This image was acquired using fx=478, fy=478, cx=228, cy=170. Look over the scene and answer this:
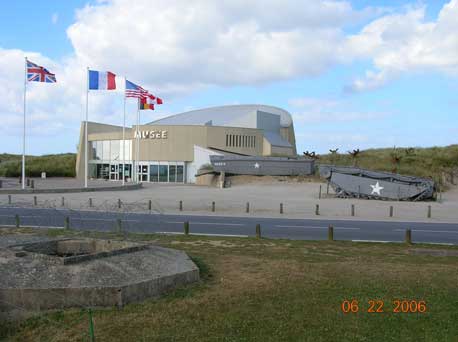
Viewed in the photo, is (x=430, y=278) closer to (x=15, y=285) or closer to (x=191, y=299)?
(x=191, y=299)

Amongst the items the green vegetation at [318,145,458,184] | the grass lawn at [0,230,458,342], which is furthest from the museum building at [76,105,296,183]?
the grass lawn at [0,230,458,342]

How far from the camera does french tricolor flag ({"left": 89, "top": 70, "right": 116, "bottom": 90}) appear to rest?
35.7 m

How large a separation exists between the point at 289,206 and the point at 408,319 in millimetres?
21189

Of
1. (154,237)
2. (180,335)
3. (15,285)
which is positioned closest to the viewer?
(180,335)

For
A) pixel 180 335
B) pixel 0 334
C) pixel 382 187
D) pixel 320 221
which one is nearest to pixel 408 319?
pixel 180 335

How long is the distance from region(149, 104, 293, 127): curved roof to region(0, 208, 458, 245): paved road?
48.4 m

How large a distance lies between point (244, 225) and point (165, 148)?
38.0 meters

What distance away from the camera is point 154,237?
48.9 feet

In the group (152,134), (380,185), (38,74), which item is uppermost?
(38,74)

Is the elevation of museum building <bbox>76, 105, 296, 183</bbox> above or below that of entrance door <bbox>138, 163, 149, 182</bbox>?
above

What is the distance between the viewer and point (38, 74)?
33031 mm

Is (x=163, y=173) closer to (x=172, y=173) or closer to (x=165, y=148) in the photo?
(x=172, y=173)
